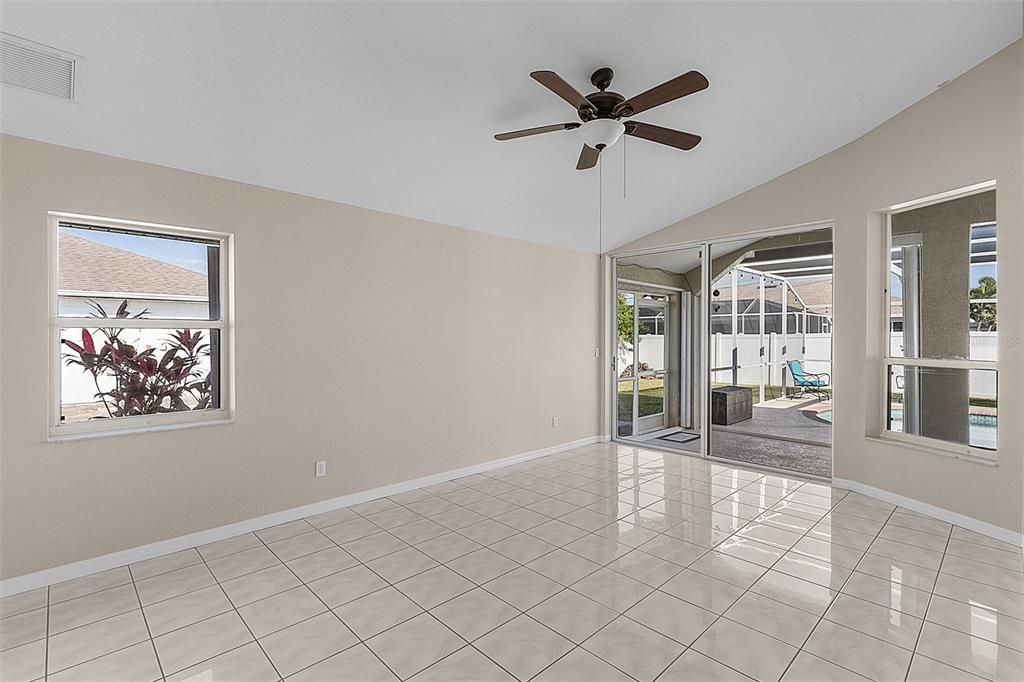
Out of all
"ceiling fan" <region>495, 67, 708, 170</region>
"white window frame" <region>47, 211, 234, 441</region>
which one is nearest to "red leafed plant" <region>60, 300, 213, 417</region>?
"white window frame" <region>47, 211, 234, 441</region>

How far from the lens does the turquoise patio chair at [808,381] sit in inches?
187

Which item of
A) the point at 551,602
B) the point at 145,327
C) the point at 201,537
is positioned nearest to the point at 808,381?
the point at 551,602

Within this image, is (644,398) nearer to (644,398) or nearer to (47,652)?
(644,398)

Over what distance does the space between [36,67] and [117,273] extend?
1.16 meters

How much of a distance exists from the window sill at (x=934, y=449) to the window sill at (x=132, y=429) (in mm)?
5052

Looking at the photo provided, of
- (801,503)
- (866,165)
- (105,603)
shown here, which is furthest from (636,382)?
(105,603)

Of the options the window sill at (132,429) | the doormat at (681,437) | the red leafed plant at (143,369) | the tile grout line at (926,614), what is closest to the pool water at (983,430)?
the tile grout line at (926,614)

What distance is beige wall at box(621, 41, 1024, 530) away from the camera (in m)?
3.39

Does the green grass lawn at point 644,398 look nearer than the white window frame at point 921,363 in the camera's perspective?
No

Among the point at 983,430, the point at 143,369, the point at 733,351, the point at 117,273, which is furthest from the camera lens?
the point at 733,351

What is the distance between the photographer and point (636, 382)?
6289 mm

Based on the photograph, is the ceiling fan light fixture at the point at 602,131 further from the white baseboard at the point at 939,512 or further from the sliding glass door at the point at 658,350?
the white baseboard at the point at 939,512

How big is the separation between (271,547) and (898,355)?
5003mm

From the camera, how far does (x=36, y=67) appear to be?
2.35 meters
